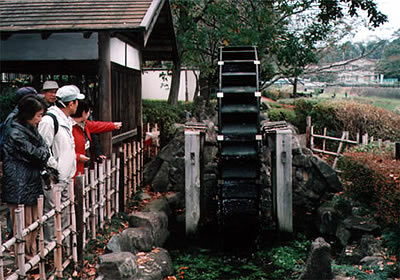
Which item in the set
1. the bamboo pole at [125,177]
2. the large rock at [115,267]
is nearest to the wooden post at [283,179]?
the bamboo pole at [125,177]

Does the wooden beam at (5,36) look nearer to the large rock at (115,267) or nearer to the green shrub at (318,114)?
the large rock at (115,267)

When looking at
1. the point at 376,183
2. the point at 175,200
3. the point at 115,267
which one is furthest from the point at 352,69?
the point at 115,267

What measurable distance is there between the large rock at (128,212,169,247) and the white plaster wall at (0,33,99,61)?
3123 millimetres

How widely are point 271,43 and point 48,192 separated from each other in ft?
31.5

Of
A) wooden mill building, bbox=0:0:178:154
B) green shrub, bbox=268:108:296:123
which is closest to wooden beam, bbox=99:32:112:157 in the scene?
wooden mill building, bbox=0:0:178:154

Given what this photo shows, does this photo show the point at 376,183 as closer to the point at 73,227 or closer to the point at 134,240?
the point at 134,240

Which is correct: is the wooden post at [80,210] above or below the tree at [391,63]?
below

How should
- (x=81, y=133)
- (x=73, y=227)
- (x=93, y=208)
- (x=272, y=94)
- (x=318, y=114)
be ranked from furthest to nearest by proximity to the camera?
(x=272, y=94)
(x=318, y=114)
(x=93, y=208)
(x=81, y=133)
(x=73, y=227)

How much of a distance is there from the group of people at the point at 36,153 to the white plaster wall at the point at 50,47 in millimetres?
2670

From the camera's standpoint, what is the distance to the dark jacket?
14.5 ft

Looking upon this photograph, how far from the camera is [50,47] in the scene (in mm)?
8156

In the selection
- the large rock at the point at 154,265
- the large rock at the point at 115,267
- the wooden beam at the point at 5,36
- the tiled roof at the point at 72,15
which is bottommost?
the large rock at the point at 154,265

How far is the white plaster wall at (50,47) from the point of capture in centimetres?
796

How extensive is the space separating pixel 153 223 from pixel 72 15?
3865mm
